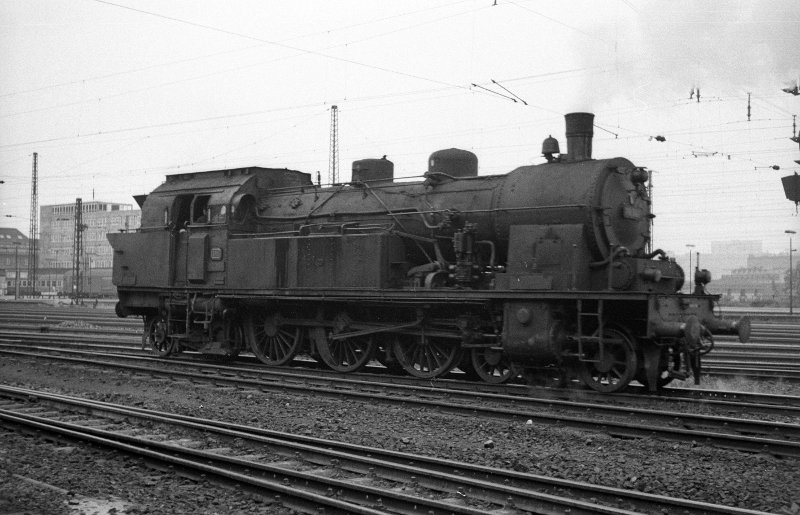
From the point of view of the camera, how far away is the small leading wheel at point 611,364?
11242 mm

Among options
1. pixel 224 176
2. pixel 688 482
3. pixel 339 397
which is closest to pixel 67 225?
pixel 224 176

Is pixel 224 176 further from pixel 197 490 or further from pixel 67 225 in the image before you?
pixel 67 225

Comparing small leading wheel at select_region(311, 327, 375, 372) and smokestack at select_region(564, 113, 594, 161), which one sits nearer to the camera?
smokestack at select_region(564, 113, 594, 161)

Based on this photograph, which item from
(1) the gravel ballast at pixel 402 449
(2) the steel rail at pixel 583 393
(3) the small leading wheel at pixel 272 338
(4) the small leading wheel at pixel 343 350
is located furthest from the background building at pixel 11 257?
(1) the gravel ballast at pixel 402 449

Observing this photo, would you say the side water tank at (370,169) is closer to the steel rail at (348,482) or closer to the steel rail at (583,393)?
the steel rail at (583,393)

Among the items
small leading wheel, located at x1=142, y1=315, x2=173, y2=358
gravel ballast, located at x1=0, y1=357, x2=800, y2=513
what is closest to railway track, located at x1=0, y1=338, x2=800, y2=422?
small leading wheel, located at x1=142, y1=315, x2=173, y2=358

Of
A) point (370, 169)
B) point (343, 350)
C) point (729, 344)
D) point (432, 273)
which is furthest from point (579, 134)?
point (729, 344)

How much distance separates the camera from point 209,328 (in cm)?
1661

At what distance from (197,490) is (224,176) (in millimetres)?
11006

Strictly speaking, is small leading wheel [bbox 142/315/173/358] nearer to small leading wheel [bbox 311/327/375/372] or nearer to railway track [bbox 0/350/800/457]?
railway track [bbox 0/350/800/457]

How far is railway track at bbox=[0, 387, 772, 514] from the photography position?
6.14m

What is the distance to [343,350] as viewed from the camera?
48.9 ft

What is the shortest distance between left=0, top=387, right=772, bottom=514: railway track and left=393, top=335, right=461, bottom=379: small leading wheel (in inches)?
186

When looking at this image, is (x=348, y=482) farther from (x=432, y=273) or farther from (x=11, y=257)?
(x=11, y=257)
